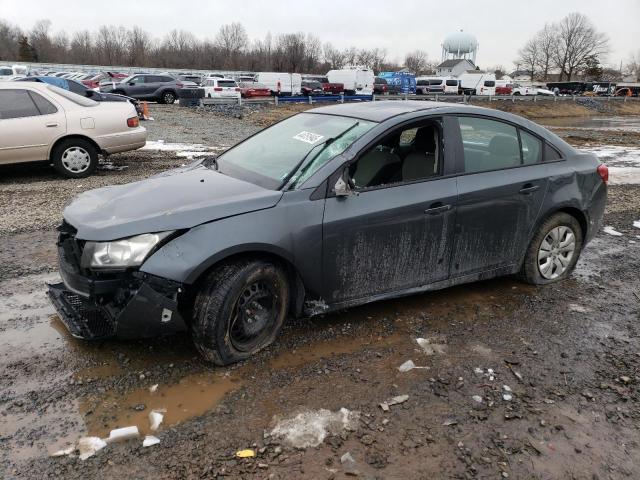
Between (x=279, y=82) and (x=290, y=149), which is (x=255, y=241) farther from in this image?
(x=279, y=82)

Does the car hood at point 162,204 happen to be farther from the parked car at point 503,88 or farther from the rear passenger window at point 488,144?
the parked car at point 503,88

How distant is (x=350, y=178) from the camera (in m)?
3.62

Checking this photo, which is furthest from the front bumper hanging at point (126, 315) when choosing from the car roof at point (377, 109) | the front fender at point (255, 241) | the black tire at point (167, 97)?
the black tire at point (167, 97)

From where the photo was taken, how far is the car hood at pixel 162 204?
3104mm

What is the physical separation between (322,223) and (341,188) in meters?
0.29

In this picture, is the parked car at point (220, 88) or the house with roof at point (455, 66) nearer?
the parked car at point (220, 88)

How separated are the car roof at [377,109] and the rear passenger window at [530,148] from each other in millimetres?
820

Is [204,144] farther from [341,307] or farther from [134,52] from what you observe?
[134,52]

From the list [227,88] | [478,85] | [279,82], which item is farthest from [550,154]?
[478,85]

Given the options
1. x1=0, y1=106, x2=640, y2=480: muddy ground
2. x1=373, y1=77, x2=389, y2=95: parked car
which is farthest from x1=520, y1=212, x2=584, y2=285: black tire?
x1=373, y1=77, x2=389, y2=95: parked car

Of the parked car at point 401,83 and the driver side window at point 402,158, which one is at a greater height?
the parked car at point 401,83

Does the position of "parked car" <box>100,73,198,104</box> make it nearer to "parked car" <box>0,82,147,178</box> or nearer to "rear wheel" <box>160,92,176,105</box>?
"rear wheel" <box>160,92,176,105</box>

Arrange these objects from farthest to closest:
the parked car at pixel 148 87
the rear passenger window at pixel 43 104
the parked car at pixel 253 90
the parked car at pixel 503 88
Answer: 1. the parked car at pixel 503 88
2. the parked car at pixel 253 90
3. the parked car at pixel 148 87
4. the rear passenger window at pixel 43 104

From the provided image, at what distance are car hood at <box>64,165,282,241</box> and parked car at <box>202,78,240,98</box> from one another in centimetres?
2797
